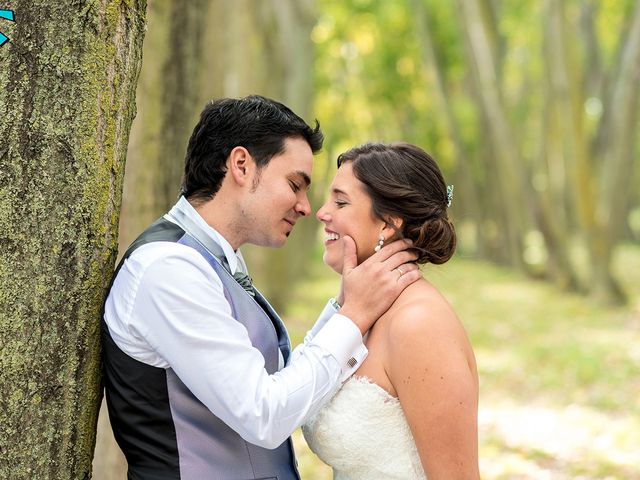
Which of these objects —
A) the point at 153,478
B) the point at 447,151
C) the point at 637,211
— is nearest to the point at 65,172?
the point at 153,478

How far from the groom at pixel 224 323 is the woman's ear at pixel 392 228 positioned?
0.10 meters

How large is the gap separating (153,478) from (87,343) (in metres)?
0.48

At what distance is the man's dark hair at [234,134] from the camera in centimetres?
317

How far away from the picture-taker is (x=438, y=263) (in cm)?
340

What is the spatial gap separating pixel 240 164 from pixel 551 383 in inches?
334

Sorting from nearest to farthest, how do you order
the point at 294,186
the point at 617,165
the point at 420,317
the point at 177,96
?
the point at 420,317 < the point at 294,186 < the point at 177,96 < the point at 617,165

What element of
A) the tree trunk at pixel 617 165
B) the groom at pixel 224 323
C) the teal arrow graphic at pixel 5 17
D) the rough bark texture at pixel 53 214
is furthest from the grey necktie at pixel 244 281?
the tree trunk at pixel 617 165

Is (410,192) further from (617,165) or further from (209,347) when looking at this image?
(617,165)

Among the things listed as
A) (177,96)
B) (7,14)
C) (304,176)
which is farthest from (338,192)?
(177,96)

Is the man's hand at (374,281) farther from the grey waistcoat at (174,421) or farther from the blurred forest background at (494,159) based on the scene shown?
the blurred forest background at (494,159)

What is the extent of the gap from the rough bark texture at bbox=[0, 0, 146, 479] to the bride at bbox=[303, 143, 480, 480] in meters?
0.97

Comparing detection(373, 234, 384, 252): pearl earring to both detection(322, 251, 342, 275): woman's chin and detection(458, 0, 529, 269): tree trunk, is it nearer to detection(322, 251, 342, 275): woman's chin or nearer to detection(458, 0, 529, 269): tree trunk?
detection(322, 251, 342, 275): woman's chin

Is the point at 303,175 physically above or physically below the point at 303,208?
above

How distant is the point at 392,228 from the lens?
11.1ft
